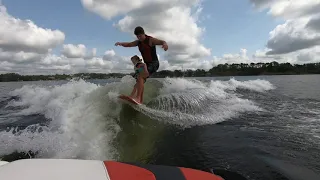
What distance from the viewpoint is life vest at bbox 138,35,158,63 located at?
768 cm

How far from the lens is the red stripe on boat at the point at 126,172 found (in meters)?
2.30

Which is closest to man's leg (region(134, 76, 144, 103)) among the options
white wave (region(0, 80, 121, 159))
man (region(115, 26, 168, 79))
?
man (region(115, 26, 168, 79))

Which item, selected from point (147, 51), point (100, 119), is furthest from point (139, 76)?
point (100, 119)

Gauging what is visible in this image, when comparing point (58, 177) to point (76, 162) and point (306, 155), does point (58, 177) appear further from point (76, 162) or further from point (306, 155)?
point (306, 155)

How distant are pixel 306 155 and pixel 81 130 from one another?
190 inches

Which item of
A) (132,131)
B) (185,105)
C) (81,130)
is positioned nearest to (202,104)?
(185,105)

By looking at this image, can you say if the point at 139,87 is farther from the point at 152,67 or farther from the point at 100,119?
the point at 100,119

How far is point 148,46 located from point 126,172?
18.9 ft

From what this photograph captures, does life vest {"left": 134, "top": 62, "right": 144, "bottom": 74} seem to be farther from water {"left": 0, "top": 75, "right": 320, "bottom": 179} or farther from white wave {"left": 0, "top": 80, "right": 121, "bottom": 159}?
white wave {"left": 0, "top": 80, "right": 121, "bottom": 159}

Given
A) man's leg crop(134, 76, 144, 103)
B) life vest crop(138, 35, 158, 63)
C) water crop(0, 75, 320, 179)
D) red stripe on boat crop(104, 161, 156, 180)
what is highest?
life vest crop(138, 35, 158, 63)

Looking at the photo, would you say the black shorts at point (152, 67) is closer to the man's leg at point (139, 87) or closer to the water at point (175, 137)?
the man's leg at point (139, 87)

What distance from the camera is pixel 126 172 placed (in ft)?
7.90

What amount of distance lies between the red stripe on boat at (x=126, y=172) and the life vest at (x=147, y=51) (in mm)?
5567

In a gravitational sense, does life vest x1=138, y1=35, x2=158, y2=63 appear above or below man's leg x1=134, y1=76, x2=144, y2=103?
above
